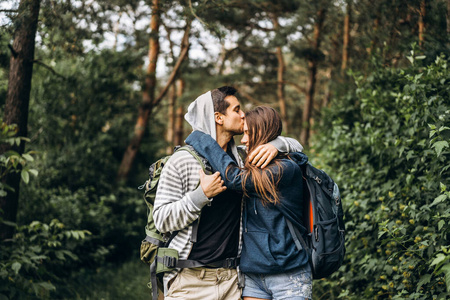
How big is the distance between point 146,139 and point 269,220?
11.7 meters

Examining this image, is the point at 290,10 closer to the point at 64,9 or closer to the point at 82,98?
the point at 82,98

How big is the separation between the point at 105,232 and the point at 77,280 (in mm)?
2150

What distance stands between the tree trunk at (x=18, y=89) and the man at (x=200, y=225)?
12.9 ft

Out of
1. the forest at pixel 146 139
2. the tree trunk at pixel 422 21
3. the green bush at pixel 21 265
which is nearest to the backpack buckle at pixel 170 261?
the forest at pixel 146 139

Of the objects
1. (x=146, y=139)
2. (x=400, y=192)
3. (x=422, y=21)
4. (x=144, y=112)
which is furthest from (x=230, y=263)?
(x=146, y=139)

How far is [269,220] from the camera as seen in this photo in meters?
2.97

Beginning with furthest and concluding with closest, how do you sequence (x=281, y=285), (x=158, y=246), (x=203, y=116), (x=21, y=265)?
(x=21, y=265)
(x=203, y=116)
(x=158, y=246)
(x=281, y=285)

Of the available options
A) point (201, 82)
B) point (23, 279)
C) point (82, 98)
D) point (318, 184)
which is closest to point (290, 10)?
point (82, 98)

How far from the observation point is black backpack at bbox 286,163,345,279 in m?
2.95

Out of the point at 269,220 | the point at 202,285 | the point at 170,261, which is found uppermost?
the point at 269,220

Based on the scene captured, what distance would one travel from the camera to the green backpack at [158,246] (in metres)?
2.97

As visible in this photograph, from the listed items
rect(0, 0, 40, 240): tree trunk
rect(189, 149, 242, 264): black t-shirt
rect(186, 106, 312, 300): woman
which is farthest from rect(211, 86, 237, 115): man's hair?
rect(0, 0, 40, 240): tree trunk

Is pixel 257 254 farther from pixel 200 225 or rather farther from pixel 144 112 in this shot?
pixel 144 112

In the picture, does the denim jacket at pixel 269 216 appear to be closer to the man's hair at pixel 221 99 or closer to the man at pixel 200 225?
the man at pixel 200 225
